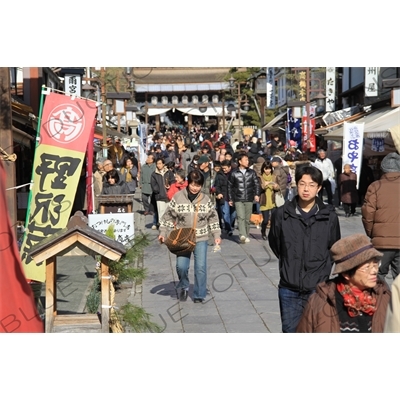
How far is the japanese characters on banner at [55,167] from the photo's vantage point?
330 inches

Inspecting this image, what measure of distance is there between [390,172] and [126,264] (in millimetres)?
3210

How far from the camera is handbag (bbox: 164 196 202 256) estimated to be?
834cm

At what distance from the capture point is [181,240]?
8.34 metres

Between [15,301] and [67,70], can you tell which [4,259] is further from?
[67,70]

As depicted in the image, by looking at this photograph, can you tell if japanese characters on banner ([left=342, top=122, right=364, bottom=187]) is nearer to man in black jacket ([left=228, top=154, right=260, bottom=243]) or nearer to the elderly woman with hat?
man in black jacket ([left=228, top=154, right=260, bottom=243])

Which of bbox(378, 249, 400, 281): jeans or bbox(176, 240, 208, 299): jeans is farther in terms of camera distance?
bbox(176, 240, 208, 299): jeans

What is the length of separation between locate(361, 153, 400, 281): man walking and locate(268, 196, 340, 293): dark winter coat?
1687mm

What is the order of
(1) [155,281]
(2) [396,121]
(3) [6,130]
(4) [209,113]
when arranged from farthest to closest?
1. (4) [209,113]
2. (2) [396,121]
3. (1) [155,281]
4. (3) [6,130]

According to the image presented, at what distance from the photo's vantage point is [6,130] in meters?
7.04

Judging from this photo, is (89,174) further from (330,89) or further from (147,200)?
(330,89)

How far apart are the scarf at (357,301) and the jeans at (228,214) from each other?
9.87 metres

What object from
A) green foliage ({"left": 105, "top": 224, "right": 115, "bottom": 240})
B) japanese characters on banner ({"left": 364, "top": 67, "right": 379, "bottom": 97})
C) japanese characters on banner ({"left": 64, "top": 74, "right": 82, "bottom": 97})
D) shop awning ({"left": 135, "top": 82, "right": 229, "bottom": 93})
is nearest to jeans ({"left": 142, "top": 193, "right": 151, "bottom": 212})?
japanese characters on banner ({"left": 64, "top": 74, "right": 82, "bottom": 97})

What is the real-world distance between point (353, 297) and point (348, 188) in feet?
42.7

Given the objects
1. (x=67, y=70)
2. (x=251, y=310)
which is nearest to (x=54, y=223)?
(x=251, y=310)
